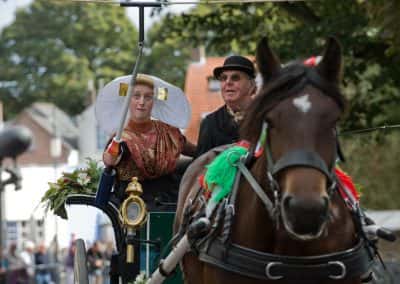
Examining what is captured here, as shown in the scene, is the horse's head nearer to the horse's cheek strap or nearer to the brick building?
the horse's cheek strap

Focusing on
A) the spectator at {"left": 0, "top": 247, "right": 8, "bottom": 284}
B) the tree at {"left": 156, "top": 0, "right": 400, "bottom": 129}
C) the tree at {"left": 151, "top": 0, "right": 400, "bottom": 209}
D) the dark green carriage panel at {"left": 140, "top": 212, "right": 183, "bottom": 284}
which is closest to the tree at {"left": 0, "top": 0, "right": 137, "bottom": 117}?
the spectator at {"left": 0, "top": 247, "right": 8, "bottom": 284}

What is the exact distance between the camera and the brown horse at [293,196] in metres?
5.85

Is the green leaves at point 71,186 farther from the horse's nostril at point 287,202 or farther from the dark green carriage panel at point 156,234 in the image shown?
the horse's nostril at point 287,202

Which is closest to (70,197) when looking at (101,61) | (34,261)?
(34,261)

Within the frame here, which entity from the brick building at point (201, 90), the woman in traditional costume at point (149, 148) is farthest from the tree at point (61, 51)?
the woman in traditional costume at point (149, 148)

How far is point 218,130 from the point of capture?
855 centimetres

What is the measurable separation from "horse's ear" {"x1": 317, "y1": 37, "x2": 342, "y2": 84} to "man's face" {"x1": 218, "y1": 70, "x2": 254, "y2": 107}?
7.02ft

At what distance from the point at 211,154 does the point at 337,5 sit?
863 centimetres

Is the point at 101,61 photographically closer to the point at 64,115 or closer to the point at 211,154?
the point at 64,115

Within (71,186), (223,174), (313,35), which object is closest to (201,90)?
(313,35)

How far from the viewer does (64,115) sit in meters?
79.9

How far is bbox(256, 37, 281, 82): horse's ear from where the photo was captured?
6309 mm

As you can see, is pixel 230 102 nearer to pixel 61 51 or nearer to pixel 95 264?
pixel 95 264

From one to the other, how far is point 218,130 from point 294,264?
231cm
